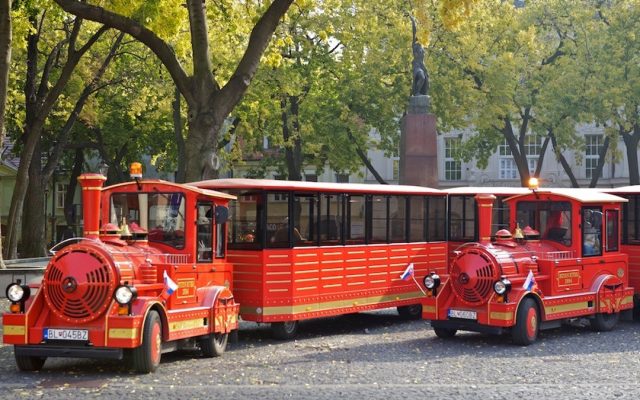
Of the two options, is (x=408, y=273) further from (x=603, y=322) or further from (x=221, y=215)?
(x=221, y=215)

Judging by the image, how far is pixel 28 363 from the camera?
1359cm

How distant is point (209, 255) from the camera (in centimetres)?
1563

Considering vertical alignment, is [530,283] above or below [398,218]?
below

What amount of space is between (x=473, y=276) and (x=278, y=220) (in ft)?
10.5

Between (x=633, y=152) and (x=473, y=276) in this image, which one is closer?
(x=473, y=276)

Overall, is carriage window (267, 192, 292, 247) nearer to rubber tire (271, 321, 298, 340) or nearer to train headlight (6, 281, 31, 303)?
rubber tire (271, 321, 298, 340)

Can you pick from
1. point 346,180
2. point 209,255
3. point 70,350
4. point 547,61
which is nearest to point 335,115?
point 547,61

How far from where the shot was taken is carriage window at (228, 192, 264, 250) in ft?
57.2

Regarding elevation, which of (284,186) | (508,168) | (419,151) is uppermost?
(508,168)

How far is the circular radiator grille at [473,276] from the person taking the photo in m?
17.1

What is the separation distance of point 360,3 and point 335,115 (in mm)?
4475

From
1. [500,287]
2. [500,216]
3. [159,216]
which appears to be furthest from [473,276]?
[159,216]

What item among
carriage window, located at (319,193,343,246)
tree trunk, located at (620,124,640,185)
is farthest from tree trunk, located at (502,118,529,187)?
carriage window, located at (319,193,343,246)

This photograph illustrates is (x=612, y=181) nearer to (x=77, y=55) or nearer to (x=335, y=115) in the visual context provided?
(x=335, y=115)
